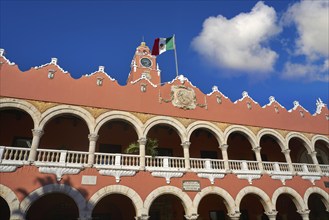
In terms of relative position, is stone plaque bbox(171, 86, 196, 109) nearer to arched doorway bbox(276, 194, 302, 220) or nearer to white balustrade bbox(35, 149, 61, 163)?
white balustrade bbox(35, 149, 61, 163)

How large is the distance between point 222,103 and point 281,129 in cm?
503

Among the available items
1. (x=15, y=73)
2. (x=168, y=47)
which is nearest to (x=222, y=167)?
(x=168, y=47)

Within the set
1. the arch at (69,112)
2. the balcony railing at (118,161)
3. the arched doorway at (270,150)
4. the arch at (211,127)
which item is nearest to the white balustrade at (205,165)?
the arch at (211,127)

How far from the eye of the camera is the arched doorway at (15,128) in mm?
13664

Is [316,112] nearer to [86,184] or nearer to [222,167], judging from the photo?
[222,167]

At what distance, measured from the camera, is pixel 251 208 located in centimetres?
1789

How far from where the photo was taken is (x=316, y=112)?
68.1 feet

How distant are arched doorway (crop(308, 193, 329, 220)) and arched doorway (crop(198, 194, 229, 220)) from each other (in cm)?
760

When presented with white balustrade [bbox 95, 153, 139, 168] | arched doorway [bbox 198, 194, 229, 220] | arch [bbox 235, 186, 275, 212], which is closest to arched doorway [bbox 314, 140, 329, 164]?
arch [bbox 235, 186, 275, 212]

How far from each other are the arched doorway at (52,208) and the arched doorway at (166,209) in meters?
4.80

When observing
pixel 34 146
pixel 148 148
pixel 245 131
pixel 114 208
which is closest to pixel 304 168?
pixel 245 131

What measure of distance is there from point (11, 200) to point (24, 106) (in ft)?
14.7

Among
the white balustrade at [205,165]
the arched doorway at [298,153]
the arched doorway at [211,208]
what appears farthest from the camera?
the arched doorway at [298,153]

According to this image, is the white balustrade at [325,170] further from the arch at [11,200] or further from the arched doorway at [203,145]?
the arch at [11,200]
